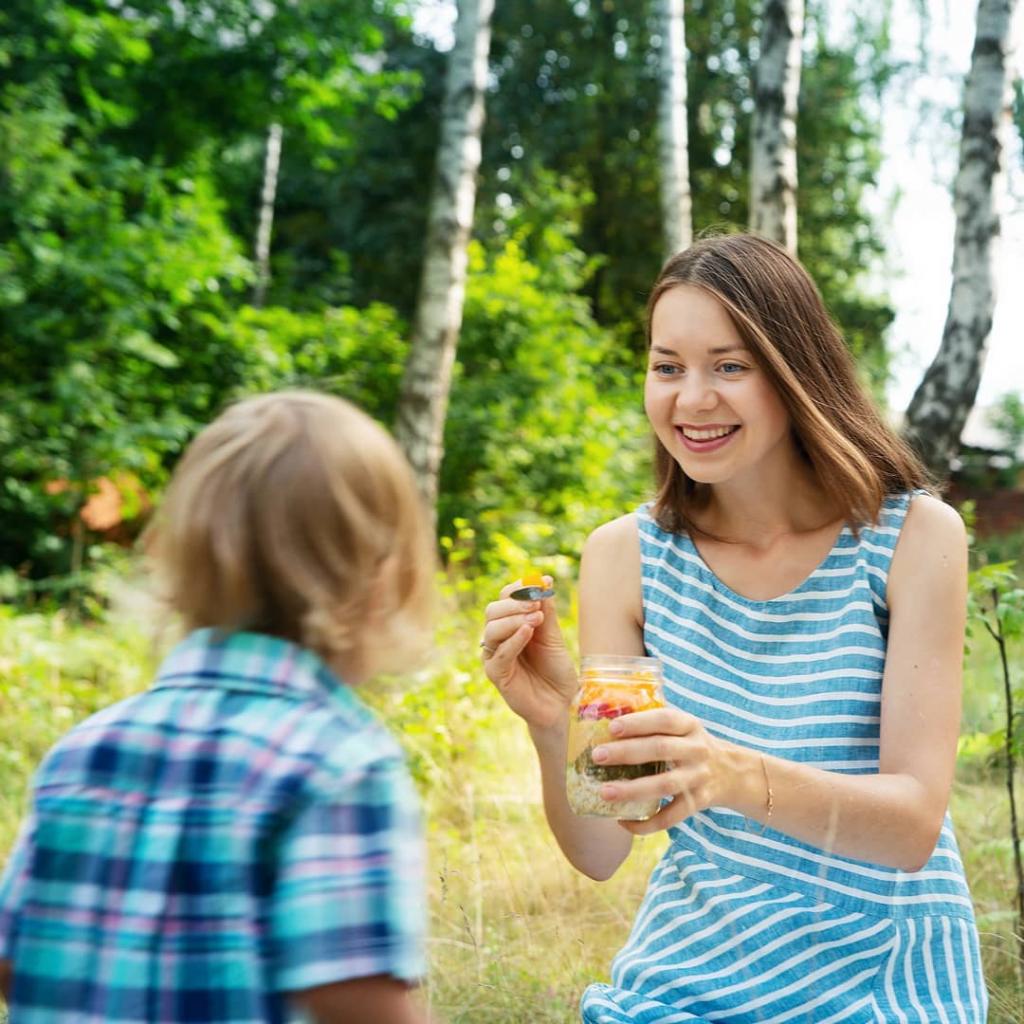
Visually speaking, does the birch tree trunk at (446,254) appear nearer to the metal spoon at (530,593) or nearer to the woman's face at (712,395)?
the woman's face at (712,395)

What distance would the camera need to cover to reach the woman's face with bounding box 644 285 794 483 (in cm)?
191

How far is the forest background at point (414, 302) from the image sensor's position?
3734 mm

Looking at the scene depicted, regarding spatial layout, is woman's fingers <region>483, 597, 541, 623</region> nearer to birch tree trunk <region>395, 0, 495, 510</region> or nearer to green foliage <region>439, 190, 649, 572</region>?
birch tree trunk <region>395, 0, 495, 510</region>

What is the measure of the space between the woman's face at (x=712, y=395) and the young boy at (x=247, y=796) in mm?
845

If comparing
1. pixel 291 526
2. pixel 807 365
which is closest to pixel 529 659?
pixel 807 365

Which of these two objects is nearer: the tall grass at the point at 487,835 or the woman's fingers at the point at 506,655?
the woman's fingers at the point at 506,655

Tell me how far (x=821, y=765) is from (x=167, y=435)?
7215 mm

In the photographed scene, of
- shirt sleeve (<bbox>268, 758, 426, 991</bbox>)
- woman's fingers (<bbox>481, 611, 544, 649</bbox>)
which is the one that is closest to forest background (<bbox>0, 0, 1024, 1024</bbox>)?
shirt sleeve (<bbox>268, 758, 426, 991</bbox>)

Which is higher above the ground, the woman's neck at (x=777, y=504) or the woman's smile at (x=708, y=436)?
the woman's smile at (x=708, y=436)

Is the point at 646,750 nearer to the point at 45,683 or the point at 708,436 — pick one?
the point at 708,436

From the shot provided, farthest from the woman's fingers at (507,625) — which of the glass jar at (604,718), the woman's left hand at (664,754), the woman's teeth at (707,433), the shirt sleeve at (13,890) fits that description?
the shirt sleeve at (13,890)

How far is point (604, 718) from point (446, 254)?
6.07 m

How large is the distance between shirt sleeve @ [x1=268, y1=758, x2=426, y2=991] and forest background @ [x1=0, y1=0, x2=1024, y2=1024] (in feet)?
1.26

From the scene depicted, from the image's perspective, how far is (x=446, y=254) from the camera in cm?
723
